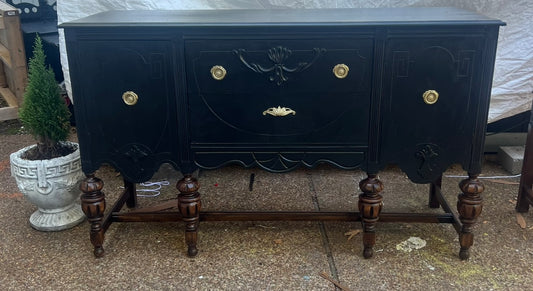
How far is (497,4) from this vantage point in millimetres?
3033

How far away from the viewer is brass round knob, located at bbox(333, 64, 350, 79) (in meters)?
2.12

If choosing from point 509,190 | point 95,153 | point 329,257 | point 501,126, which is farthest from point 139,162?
point 501,126

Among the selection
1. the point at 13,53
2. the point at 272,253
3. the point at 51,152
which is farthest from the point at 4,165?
the point at 272,253

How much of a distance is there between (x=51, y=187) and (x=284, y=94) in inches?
50.1

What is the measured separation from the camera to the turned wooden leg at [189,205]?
2311 millimetres

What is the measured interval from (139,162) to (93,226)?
39 cm

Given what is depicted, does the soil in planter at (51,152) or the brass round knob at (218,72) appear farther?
the soil in planter at (51,152)

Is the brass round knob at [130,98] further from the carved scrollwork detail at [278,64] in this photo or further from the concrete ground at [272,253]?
the concrete ground at [272,253]

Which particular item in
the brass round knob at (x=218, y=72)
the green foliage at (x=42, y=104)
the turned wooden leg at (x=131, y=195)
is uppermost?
the brass round knob at (x=218, y=72)

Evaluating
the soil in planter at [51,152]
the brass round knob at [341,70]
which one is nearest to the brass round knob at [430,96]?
the brass round knob at [341,70]

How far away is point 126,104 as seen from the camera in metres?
2.18

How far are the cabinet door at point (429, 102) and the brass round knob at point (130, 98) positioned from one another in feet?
3.42

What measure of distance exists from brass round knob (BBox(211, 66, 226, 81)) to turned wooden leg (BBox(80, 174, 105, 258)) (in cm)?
73

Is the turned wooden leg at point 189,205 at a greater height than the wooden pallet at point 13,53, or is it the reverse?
the wooden pallet at point 13,53
